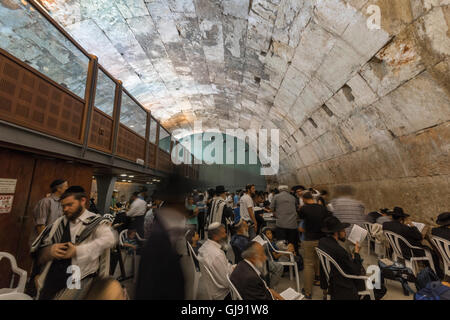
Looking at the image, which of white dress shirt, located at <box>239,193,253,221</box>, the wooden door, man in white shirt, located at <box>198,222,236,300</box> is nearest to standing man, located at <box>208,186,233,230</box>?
white dress shirt, located at <box>239,193,253,221</box>

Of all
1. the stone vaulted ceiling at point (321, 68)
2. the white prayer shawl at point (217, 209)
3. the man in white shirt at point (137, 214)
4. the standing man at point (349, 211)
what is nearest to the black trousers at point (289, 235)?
the standing man at point (349, 211)

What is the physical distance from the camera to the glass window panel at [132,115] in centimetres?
609

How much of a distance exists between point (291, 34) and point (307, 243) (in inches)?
183

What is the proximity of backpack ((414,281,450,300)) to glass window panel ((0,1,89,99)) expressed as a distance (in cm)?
573

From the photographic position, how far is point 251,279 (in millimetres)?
1646

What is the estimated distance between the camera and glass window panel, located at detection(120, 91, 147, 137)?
6.09m

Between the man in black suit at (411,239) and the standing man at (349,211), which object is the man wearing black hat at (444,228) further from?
the standing man at (349,211)

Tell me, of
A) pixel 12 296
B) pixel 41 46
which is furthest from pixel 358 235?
pixel 41 46

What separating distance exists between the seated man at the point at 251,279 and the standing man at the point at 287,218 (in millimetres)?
1943

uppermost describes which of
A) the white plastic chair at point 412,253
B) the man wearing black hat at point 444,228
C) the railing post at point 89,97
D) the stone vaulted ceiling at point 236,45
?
the stone vaulted ceiling at point 236,45

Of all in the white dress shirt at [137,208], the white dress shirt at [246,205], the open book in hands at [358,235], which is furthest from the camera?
the white dress shirt at [246,205]

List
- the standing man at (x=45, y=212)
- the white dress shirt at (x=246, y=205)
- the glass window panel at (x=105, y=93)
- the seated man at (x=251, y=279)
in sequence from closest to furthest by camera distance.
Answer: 1. the seated man at (x=251, y=279)
2. the standing man at (x=45, y=212)
3. the white dress shirt at (x=246, y=205)
4. the glass window panel at (x=105, y=93)

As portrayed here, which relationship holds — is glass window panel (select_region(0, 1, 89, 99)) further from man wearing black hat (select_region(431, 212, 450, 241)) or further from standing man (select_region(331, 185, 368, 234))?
man wearing black hat (select_region(431, 212, 450, 241))
